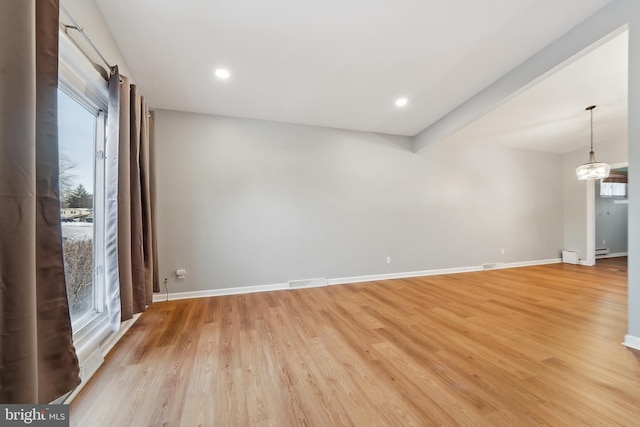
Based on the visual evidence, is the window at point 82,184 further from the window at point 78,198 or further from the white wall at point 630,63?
the white wall at point 630,63

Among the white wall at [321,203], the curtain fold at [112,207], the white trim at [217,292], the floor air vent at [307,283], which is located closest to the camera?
the curtain fold at [112,207]

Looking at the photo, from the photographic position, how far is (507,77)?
281cm

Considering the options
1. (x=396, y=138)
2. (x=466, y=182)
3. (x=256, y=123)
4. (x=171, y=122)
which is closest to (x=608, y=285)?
(x=466, y=182)

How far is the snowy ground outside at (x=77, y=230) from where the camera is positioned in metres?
1.71

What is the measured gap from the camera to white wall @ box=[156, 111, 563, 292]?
3465mm

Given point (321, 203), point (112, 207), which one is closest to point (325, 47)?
point (321, 203)

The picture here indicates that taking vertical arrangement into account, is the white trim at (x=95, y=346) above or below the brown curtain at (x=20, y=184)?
below

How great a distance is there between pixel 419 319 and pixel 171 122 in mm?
4218

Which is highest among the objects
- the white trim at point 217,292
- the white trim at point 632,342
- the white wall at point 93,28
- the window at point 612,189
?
the white wall at point 93,28

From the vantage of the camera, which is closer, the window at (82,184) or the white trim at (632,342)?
the window at (82,184)

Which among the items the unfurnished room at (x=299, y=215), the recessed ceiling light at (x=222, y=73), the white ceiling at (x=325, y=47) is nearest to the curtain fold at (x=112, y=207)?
the unfurnished room at (x=299, y=215)

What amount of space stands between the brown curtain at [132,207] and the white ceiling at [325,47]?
0.52 meters

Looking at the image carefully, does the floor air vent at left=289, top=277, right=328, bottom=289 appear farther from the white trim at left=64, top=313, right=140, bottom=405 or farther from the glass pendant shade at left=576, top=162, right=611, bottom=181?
the glass pendant shade at left=576, top=162, right=611, bottom=181

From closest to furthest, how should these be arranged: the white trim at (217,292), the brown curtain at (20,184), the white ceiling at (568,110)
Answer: the brown curtain at (20,184) → the white ceiling at (568,110) → the white trim at (217,292)
